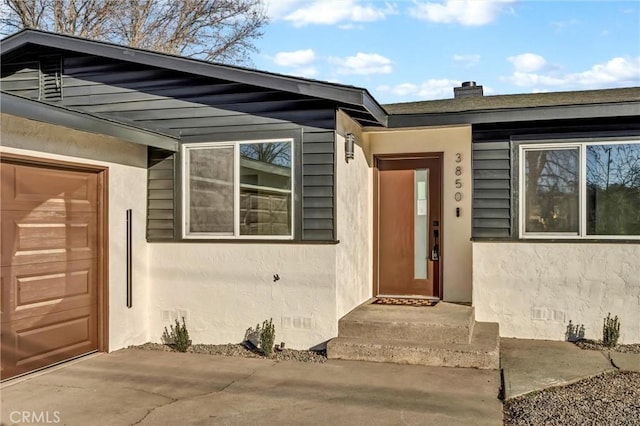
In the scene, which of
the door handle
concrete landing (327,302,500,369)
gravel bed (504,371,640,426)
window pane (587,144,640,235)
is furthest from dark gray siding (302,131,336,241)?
window pane (587,144,640,235)

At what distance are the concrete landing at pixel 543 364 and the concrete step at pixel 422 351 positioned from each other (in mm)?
194

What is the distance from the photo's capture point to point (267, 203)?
6137 millimetres

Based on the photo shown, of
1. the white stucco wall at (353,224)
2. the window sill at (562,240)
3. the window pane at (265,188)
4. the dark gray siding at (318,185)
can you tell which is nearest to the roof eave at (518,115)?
the white stucco wall at (353,224)

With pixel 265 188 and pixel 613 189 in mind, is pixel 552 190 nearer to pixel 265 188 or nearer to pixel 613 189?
pixel 613 189

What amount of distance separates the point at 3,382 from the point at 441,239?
5.32 m

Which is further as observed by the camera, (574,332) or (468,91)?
(468,91)

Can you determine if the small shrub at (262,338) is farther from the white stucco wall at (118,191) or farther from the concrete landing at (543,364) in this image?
the concrete landing at (543,364)

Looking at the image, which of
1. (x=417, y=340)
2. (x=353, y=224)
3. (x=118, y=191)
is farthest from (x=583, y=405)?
(x=118, y=191)

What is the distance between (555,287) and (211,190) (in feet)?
13.9

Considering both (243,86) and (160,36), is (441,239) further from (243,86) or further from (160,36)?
(160,36)

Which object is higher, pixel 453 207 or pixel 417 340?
pixel 453 207

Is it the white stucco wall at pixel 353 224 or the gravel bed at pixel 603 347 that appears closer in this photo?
the gravel bed at pixel 603 347

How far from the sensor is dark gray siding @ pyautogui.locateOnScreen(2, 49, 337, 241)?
5.93m

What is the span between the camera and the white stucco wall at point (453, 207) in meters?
7.20
